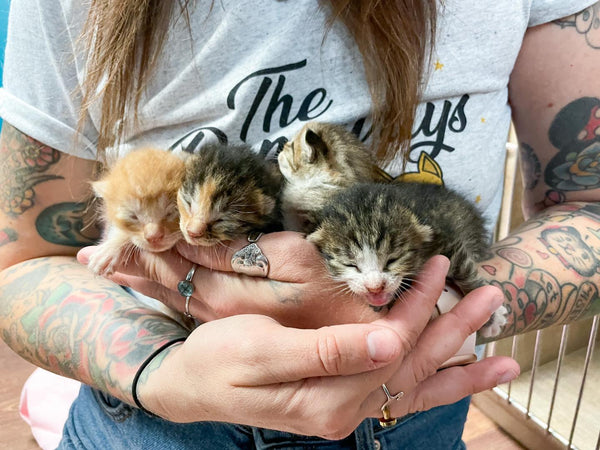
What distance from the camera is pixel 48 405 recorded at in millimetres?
1660

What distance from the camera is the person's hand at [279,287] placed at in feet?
2.84

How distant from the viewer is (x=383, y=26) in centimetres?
99

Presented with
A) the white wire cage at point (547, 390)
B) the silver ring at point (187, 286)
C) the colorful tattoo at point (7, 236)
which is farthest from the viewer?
the white wire cage at point (547, 390)

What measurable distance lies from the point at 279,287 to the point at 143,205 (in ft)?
1.03

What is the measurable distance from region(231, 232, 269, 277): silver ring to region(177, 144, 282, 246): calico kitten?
0.04m

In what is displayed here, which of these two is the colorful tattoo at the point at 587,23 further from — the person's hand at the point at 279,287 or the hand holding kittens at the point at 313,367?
the person's hand at the point at 279,287

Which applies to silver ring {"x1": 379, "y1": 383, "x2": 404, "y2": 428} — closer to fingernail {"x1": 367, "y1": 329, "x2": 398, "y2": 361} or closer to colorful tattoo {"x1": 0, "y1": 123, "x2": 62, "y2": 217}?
fingernail {"x1": 367, "y1": 329, "x2": 398, "y2": 361}

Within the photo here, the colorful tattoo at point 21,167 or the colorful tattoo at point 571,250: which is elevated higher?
the colorful tattoo at point 21,167

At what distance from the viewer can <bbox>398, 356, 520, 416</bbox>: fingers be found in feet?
2.96

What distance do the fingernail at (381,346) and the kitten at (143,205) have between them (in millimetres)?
442

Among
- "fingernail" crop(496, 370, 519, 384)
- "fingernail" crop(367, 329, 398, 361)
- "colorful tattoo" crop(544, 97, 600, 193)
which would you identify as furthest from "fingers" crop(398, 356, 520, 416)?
"colorful tattoo" crop(544, 97, 600, 193)

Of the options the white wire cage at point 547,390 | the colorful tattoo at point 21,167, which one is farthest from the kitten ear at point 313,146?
the white wire cage at point 547,390

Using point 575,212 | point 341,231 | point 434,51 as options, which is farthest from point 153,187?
point 575,212

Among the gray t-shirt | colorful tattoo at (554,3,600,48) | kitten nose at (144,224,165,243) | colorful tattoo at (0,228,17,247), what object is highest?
colorful tattoo at (554,3,600,48)
